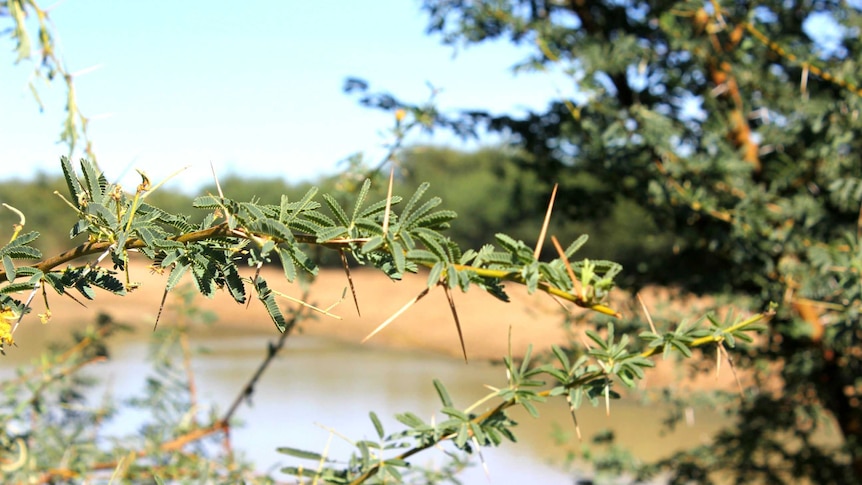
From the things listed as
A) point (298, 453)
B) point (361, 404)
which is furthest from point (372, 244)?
point (361, 404)

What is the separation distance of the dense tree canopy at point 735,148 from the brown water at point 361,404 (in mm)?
872

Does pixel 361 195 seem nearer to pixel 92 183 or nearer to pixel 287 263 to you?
pixel 287 263

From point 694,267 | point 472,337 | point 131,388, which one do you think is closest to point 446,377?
point 472,337

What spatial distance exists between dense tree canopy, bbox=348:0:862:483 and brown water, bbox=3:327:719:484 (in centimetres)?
87

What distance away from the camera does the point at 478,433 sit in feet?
2.34

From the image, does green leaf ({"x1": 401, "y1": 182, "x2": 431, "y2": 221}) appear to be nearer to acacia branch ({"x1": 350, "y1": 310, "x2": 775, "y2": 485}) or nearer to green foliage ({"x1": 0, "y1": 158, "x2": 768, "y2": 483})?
green foliage ({"x1": 0, "y1": 158, "x2": 768, "y2": 483})

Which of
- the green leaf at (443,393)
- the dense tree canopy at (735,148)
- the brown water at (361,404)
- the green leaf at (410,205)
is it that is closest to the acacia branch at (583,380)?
the green leaf at (443,393)

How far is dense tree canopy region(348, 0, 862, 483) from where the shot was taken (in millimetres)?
1867

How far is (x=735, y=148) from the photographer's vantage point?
2.29 meters

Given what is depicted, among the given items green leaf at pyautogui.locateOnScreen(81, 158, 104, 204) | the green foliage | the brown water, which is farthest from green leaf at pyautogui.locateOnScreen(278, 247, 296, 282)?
the brown water

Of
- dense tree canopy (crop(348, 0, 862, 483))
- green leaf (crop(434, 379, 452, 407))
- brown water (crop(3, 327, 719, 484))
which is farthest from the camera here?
brown water (crop(3, 327, 719, 484))

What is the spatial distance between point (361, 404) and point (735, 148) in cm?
442

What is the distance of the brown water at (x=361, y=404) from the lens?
4434 mm

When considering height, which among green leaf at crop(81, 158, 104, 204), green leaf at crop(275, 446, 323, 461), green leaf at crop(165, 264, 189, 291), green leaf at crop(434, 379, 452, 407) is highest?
green leaf at crop(81, 158, 104, 204)
